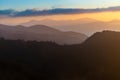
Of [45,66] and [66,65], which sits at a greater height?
[45,66]

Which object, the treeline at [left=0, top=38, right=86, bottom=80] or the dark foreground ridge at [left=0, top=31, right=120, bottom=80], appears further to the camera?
the dark foreground ridge at [left=0, top=31, right=120, bottom=80]

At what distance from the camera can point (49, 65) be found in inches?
6403

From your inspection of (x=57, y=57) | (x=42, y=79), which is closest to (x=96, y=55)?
(x=57, y=57)

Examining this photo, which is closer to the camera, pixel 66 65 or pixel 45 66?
pixel 45 66

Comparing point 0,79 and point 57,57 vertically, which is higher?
point 0,79

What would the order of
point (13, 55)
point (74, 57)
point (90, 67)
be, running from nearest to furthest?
point (90, 67) → point (74, 57) → point (13, 55)

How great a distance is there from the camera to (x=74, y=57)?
181 m

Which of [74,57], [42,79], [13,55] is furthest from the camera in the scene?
[13,55]

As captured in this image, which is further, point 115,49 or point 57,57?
point 115,49

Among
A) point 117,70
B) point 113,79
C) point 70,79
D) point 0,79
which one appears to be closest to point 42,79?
point 70,79

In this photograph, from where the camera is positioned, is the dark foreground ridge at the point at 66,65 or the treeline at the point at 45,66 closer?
the treeline at the point at 45,66

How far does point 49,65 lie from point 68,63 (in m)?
12.5

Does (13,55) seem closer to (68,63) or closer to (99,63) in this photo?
(68,63)

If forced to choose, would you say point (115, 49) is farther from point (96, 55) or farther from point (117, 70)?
point (117, 70)
